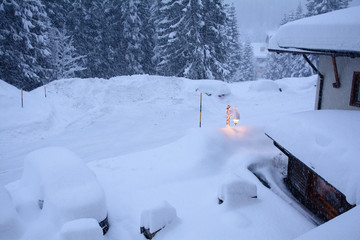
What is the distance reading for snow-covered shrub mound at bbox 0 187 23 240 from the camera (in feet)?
16.3

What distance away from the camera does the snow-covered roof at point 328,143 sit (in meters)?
4.63

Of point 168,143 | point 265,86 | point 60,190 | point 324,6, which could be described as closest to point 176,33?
point 265,86

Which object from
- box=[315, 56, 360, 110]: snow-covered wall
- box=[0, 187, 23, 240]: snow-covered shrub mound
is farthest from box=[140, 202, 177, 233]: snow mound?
box=[315, 56, 360, 110]: snow-covered wall

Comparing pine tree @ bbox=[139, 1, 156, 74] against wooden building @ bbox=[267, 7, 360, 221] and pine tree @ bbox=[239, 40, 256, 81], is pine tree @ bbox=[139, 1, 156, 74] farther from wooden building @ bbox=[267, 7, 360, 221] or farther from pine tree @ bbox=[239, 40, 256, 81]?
wooden building @ bbox=[267, 7, 360, 221]

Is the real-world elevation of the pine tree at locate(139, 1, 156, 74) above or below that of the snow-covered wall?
above

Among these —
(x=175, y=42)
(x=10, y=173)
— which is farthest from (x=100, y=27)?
(x=10, y=173)

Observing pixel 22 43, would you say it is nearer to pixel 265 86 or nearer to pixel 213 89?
pixel 213 89

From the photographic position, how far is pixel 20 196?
6223 mm

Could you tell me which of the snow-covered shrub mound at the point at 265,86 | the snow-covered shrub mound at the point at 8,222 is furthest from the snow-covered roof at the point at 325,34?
the snow-covered shrub mound at the point at 265,86

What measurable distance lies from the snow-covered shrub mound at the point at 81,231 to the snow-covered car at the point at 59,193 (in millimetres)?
643

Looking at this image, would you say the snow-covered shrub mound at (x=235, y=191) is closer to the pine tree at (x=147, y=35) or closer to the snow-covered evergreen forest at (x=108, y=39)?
the snow-covered evergreen forest at (x=108, y=39)

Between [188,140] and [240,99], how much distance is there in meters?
A: 10.3

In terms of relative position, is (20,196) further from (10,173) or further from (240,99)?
(240,99)

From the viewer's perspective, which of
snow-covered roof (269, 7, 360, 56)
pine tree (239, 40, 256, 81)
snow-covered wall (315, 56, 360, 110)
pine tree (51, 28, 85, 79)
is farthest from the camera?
pine tree (239, 40, 256, 81)
